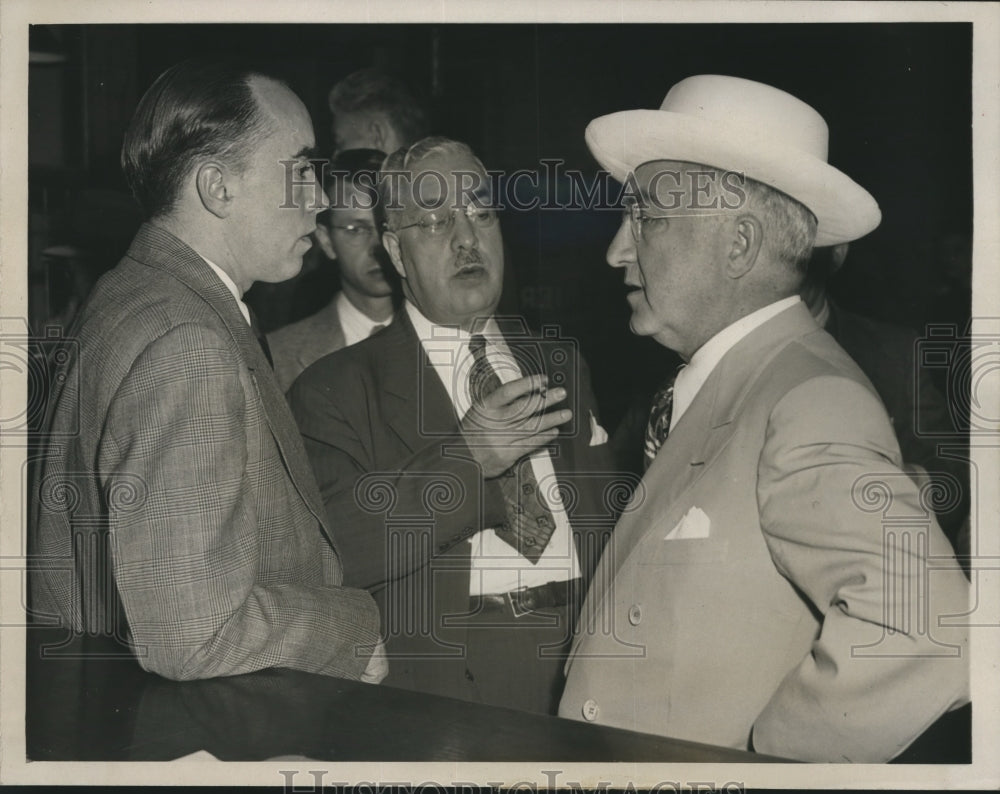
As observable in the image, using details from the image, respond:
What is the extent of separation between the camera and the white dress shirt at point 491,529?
12.6 ft

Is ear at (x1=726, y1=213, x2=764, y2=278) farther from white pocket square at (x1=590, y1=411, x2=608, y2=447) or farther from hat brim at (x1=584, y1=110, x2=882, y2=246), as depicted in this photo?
white pocket square at (x1=590, y1=411, x2=608, y2=447)

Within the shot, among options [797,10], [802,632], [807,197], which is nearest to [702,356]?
[807,197]

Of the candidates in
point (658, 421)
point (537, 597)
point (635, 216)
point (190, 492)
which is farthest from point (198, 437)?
point (635, 216)

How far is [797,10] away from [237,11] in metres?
1.94

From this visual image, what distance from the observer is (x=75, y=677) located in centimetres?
398

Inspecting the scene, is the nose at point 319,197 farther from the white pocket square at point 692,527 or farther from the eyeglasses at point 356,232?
the white pocket square at point 692,527

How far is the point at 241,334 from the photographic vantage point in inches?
144

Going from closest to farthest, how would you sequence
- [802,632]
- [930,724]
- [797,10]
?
[802,632], [930,724], [797,10]

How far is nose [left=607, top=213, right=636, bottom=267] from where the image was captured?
3838 millimetres

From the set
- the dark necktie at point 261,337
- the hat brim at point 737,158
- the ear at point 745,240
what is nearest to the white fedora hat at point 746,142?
the hat brim at point 737,158

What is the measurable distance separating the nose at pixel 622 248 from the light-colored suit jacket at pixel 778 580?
486 millimetres

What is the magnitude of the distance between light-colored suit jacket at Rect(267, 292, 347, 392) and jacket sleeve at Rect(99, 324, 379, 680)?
0.27 m

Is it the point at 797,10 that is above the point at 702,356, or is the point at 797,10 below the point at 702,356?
above

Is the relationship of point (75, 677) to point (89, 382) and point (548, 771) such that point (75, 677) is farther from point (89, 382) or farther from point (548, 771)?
point (548, 771)
